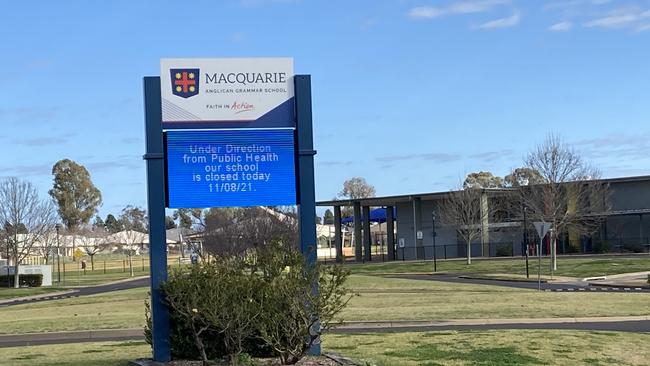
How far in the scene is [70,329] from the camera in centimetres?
1922

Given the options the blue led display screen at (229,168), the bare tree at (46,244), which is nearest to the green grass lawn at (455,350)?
the blue led display screen at (229,168)

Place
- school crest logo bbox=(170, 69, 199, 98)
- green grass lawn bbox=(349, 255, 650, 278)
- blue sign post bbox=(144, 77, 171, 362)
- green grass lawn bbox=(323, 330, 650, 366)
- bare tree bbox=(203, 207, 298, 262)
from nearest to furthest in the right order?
1. blue sign post bbox=(144, 77, 171, 362)
2. green grass lawn bbox=(323, 330, 650, 366)
3. school crest logo bbox=(170, 69, 199, 98)
4. green grass lawn bbox=(349, 255, 650, 278)
5. bare tree bbox=(203, 207, 298, 262)

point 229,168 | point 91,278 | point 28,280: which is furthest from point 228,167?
point 91,278

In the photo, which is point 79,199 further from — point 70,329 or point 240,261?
point 240,261

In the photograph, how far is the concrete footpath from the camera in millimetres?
16703

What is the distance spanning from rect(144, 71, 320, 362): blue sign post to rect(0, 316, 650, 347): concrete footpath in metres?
6.00

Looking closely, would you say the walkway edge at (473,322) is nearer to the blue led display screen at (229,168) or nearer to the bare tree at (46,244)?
the blue led display screen at (229,168)

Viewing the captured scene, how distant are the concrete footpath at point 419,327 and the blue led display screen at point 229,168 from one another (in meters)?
6.14

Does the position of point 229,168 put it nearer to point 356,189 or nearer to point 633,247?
point 633,247

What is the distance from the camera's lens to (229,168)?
1130cm

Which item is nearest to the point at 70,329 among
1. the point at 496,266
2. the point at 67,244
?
the point at 496,266

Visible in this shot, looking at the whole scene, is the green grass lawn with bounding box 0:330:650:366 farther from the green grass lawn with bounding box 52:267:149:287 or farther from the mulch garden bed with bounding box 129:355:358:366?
the green grass lawn with bounding box 52:267:149:287

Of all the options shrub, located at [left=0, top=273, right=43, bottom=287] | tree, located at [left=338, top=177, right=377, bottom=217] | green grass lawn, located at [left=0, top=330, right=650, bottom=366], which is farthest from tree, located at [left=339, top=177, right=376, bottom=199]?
green grass lawn, located at [left=0, top=330, right=650, bottom=366]

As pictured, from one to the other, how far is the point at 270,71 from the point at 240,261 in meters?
3.04
